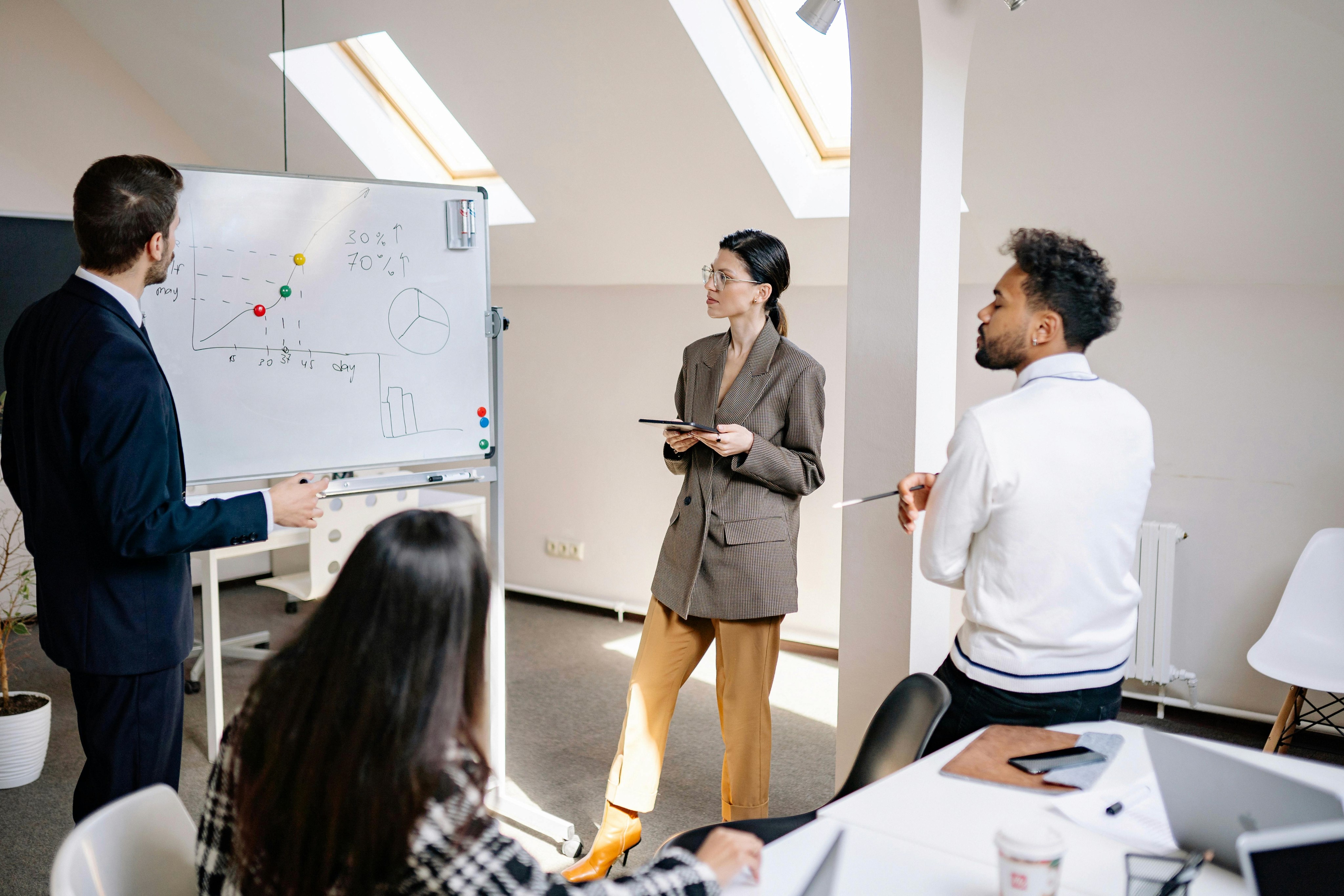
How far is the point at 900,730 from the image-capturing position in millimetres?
1575

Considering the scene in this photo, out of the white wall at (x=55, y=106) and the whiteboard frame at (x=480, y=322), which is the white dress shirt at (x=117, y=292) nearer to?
the whiteboard frame at (x=480, y=322)

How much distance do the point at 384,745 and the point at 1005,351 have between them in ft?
4.20

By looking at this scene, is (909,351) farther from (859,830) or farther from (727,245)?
(859,830)

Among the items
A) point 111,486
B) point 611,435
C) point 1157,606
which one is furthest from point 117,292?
point 1157,606

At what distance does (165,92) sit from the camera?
464cm

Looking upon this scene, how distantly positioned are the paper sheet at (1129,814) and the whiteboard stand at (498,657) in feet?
5.52

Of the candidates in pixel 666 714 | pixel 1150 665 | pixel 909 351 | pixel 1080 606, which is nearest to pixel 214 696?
pixel 666 714

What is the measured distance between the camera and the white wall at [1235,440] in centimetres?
322

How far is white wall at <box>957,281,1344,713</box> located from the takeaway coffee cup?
111 inches

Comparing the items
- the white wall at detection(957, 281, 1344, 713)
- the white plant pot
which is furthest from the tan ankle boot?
the white wall at detection(957, 281, 1344, 713)

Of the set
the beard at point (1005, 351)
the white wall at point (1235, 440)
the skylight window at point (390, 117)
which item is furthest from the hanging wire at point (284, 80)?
the white wall at point (1235, 440)

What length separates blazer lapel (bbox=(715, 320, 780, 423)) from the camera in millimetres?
2385

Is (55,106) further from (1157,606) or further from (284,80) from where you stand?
(1157,606)

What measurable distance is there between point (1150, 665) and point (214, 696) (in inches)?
122
